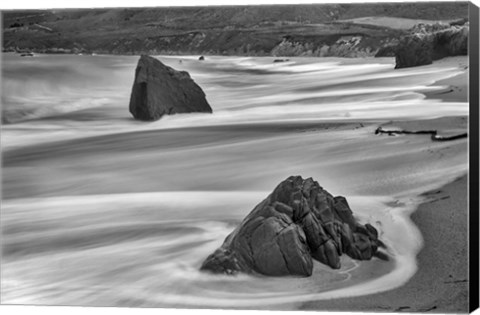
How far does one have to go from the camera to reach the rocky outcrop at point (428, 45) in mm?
6160

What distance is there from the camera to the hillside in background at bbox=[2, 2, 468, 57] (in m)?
6.40

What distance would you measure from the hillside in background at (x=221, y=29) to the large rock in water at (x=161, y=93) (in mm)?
118

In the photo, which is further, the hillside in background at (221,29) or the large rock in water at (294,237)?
the hillside in background at (221,29)

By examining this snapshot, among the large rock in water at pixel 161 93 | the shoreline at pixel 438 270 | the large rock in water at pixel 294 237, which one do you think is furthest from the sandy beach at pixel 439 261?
the large rock in water at pixel 161 93

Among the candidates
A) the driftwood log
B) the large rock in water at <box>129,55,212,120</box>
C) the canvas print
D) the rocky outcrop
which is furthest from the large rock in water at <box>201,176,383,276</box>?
the rocky outcrop

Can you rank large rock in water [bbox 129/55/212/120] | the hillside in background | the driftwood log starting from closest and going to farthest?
the driftwood log
the hillside in background
large rock in water [bbox 129/55/212/120]

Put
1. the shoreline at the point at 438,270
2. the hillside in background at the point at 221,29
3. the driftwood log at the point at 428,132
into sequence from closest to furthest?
1. the shoreline at the point at 438,270
2. the driftwood log at the point at 428,132
3. the hillside in background at the point at 221,29

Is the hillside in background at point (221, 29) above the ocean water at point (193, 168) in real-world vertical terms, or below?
above

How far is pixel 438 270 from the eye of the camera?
601 centimetres

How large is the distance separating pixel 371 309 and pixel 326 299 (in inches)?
10.4

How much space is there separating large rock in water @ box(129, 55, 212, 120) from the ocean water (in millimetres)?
52

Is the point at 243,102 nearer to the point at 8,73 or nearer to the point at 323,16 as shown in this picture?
the point at 323,16

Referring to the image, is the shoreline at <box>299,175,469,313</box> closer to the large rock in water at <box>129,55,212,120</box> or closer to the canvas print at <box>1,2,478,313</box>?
the canvas print at <box>1,2,478,313</box>

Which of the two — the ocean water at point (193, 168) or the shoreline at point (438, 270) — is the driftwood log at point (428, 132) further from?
the shoreline at point (438, 270)
